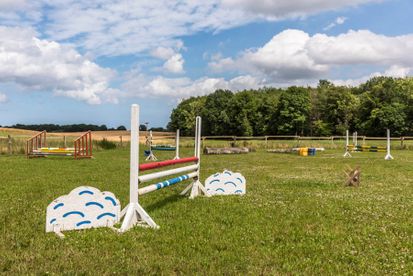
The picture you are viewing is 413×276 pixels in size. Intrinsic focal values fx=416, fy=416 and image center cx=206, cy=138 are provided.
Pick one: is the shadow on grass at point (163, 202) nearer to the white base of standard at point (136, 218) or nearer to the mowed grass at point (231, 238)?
the mowed grass at point (231, 238)

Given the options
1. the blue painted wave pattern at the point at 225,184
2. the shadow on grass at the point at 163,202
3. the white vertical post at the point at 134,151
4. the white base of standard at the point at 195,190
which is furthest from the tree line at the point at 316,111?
the white vertical post at the point at 134,151

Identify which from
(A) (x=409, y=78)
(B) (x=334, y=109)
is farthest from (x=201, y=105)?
(A) (x=409, y=78)

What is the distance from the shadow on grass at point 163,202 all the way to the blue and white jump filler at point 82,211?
1.37 m

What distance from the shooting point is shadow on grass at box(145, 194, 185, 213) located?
7679mm

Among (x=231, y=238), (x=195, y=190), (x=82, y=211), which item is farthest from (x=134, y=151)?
(x=195, y=190)

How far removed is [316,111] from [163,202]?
79226 mm

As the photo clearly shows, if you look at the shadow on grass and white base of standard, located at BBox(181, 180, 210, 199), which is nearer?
the shadow on grass

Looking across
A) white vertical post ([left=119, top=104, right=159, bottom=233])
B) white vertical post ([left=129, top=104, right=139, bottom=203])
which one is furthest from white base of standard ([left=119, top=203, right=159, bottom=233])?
white vertical post ([left=129, top=104, right=139, bottom=203])

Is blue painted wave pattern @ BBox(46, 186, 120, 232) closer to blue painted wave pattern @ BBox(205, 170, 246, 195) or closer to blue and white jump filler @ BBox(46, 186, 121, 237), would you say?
blue and white jump filler @ BBox(46, 186, 121, 237)

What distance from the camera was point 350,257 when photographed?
187 inches

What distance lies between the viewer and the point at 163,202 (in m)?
8.43

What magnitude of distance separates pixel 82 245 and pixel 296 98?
78.9 m

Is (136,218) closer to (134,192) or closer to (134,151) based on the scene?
(134,192)

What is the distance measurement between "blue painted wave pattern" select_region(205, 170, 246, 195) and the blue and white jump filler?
3654 millimetres
